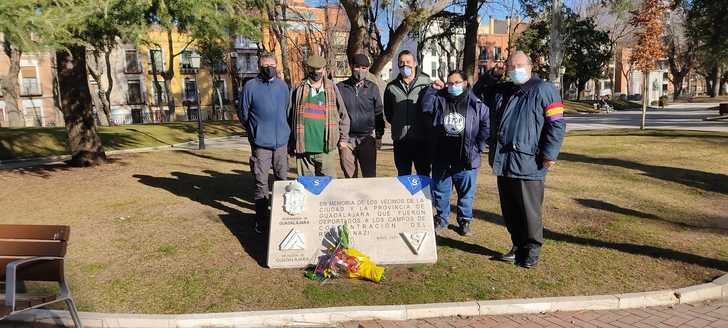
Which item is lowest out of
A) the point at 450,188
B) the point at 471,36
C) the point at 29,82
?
the point at 450,188

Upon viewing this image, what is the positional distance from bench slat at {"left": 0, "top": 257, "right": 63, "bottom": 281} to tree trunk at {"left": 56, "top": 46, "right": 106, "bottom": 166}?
7.86 m

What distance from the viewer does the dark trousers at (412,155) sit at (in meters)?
5.69

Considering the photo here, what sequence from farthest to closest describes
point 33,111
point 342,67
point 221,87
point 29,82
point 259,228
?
point 221,87
point 33,111
point 29,82
point 342,67
point 259,228

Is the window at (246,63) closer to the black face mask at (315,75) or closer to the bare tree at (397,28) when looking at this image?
the bare tree at (397,28)

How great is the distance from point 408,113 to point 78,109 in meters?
8.25

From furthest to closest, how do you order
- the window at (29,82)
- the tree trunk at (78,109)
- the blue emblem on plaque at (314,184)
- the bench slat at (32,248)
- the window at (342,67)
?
the window at (29,82) → the window at (342,67) → the tree trunk at (78,109) → the blue emblem on plaque at (314,184) → the bench slat at (32,248)

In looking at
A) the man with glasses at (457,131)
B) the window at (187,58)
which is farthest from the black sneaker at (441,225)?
the window at (187,58)

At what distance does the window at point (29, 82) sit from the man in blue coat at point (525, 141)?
168ft

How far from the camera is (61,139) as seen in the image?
18.0 m

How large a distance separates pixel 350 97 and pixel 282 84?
76cm

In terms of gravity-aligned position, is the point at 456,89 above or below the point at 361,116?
above

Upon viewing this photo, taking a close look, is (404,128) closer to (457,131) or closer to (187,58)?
(457,131)

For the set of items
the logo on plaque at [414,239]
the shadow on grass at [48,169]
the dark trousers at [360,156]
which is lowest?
the shadow on grass at [48,169]

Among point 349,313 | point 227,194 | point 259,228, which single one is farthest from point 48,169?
point 349,313
